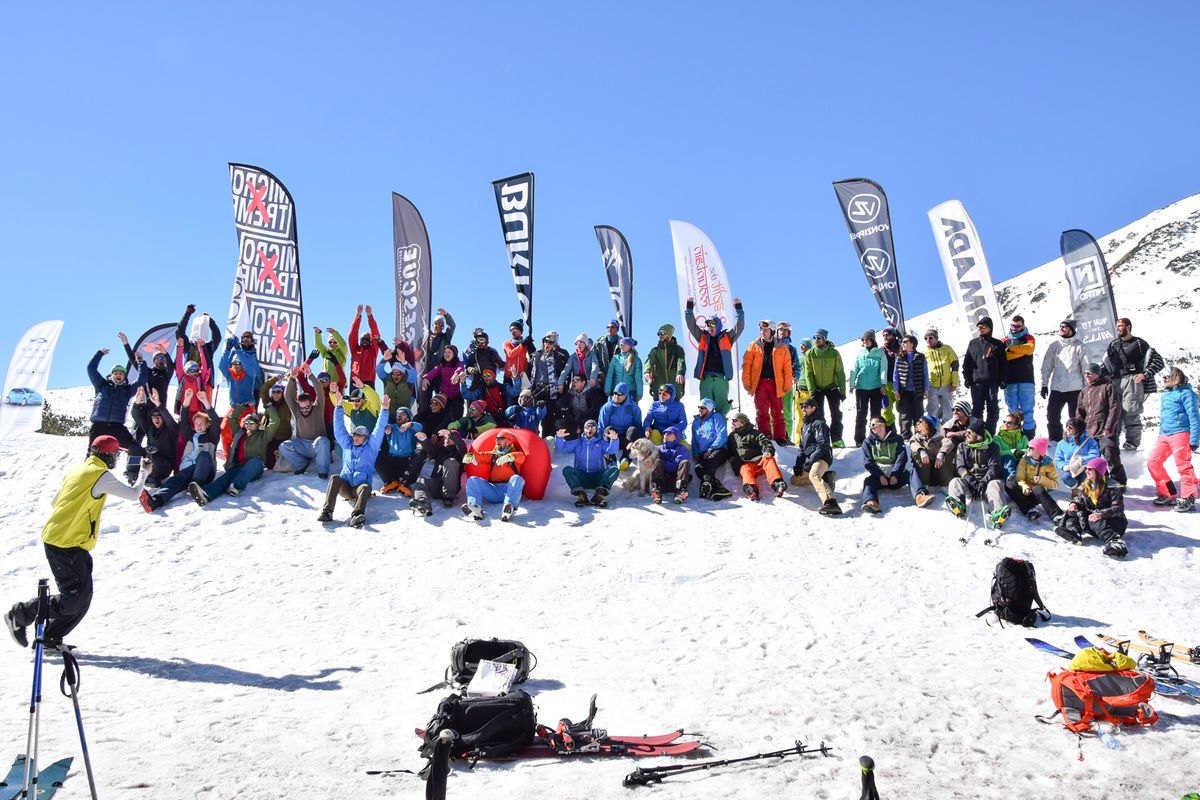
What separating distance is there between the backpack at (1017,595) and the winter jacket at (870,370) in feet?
16.2

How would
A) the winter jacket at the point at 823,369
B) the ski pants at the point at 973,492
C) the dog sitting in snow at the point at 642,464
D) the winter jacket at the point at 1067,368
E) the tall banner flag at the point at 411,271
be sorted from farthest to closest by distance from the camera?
1. the tall banner flag at the point at 411,271
2. the winter jacket at the point at 823,369
3. the winter jacket at the point at 1067,368
4. the dog sitting in snow at the point at 642,464
5. the ski pants at the point at 973,492

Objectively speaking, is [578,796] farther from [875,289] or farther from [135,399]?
[875,289]

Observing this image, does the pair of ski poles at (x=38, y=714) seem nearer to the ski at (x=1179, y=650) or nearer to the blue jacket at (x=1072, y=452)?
the ski at (x=1179, y=650)

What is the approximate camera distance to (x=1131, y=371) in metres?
11.3

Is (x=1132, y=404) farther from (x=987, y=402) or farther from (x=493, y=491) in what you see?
(x=493, y=491)

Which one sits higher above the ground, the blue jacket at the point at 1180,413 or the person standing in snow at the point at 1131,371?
the person standing in snow at the point at 1131,371

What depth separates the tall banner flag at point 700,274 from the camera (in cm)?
1498

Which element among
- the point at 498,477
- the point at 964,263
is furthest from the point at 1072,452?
the point at 498,477

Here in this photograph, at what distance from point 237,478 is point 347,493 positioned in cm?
192

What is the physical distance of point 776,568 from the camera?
9.06 meters

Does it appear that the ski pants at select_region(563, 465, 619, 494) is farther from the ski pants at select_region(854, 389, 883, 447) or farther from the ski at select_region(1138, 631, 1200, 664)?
the ski at select_region(1138, 631, 1200, 664)

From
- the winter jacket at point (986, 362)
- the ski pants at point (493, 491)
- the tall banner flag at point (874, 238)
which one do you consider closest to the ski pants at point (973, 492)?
the winter jacket at point (986, 362)

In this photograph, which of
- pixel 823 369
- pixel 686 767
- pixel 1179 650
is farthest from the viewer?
pixel 823 369

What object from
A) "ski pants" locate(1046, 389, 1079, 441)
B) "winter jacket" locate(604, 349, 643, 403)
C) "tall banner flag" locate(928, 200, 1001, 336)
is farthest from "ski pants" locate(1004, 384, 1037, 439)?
"winter jacket" locate(604, 349, 643, 403)
